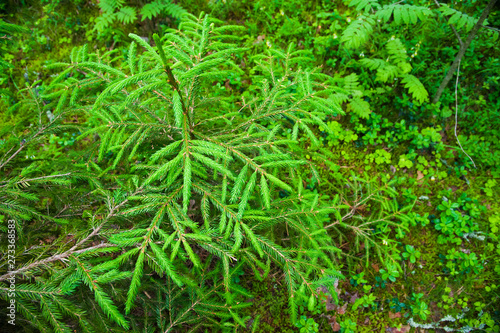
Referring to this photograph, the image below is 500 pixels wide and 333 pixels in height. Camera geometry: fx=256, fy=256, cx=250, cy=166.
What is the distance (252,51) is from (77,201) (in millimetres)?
3315

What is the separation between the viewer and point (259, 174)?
220cm

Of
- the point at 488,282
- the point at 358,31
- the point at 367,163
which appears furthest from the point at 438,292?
the point at 358,31

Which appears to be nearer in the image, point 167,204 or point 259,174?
point 167,204

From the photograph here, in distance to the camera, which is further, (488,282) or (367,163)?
(367,163)

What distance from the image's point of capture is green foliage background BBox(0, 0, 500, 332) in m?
1.65

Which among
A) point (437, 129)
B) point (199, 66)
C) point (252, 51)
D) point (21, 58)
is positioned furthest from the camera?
point (21, 58)

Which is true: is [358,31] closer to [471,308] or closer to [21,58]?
[471,308]

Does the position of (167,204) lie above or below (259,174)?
above

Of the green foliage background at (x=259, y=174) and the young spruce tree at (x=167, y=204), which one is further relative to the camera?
the green foliage background at (x=259, y=174)

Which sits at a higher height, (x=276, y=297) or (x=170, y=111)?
(x=170, y=111)

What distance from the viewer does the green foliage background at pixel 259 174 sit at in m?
1.65

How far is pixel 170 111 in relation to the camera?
210 cm

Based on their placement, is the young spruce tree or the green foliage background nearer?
the young spruce tree

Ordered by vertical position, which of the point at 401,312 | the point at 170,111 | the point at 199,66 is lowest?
the point at 401,312
